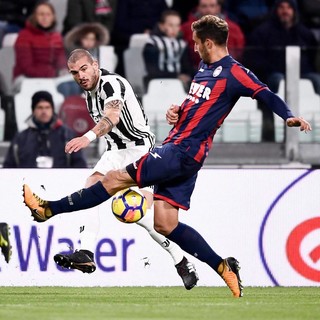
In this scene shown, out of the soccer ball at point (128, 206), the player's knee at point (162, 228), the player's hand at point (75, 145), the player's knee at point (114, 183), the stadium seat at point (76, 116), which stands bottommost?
the player's knee at point (162, 228)

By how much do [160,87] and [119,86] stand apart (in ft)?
10.1

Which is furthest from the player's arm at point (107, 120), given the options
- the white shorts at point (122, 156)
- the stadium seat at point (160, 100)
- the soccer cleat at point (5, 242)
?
the stadium seat at point (160, 100)

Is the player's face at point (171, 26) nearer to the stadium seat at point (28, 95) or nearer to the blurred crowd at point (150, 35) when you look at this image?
the blurred crowd at point (150, 35)

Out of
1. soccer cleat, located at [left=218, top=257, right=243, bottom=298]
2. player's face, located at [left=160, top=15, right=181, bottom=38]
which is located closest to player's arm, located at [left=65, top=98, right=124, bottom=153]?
soccer cleat, located at [left=218, top=257, right=243, bottom=298]

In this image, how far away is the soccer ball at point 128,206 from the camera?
32.8 feet

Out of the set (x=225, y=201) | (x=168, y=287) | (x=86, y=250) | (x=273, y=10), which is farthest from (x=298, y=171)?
(x=273, y=10)

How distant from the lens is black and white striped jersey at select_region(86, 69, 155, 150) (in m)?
10.4

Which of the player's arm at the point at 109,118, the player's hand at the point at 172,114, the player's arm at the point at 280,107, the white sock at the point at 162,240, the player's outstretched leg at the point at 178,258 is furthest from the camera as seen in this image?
the white sock at the point at 162,240

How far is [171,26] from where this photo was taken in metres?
14.9

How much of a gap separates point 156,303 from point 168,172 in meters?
1.05

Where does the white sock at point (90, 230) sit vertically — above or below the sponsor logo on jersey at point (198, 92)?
below

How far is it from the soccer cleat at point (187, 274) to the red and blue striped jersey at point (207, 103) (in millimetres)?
1139

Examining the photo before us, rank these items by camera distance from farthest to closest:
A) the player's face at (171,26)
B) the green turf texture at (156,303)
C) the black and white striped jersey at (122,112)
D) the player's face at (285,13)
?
the player's face at (285,13), the player's face at (171,26), the black and white striped jersey at (122,112), the green turf texture at (156,303)

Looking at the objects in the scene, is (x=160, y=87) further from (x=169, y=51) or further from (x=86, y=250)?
(x=86, y=250)
